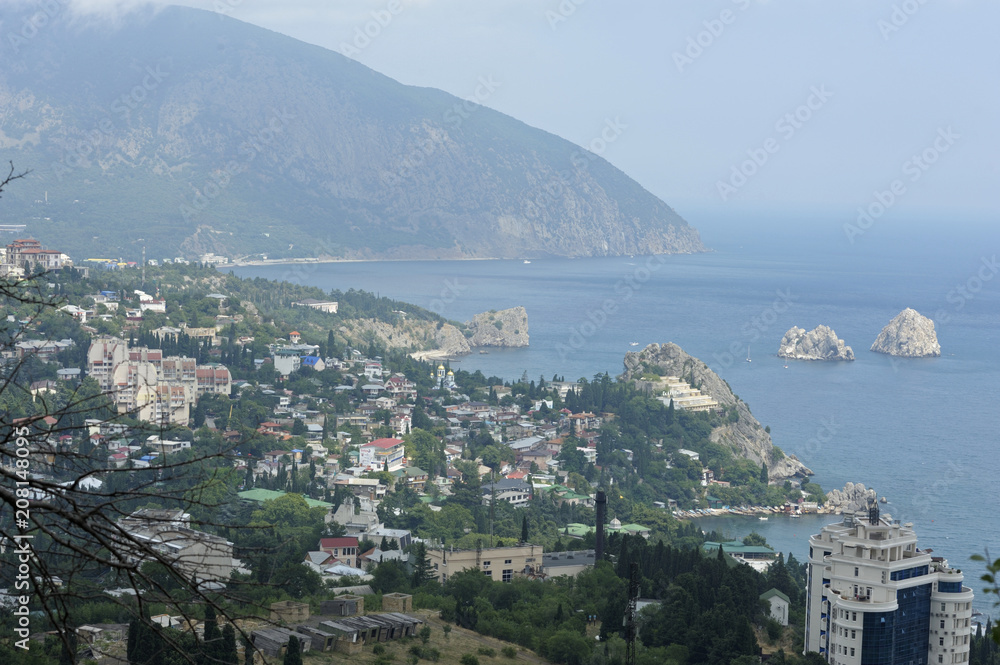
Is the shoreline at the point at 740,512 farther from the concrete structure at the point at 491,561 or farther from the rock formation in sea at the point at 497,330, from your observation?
the rock formation in sea at the point at 497,330

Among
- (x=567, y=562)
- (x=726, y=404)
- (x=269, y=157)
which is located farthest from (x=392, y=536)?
(x=269, y=157)

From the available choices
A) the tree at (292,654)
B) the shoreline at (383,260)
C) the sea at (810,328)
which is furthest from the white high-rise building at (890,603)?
the shoreline at (383,260)

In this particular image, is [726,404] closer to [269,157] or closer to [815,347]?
[815,347]

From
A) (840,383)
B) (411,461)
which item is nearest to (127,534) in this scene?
(411,461)

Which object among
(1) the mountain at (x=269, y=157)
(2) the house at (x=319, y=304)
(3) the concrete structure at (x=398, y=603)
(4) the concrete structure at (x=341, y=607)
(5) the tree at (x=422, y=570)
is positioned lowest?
(5) the tree at (x=422, y=570)

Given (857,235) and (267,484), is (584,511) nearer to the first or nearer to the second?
(267,484)

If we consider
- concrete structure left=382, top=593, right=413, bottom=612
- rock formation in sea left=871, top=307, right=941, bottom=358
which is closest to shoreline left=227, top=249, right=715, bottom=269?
rock formation in sea left=871, top=307, right=941, bottom=358
